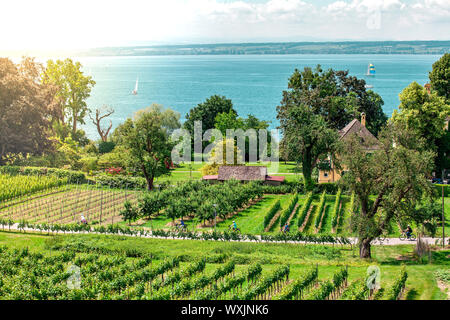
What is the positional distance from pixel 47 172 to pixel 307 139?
25.2 m

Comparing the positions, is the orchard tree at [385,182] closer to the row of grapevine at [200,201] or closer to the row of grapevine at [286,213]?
the row of grapevine at [286,213]

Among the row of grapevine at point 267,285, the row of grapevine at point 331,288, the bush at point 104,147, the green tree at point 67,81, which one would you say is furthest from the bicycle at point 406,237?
the green tree at point 67,81

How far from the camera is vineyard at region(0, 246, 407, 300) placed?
1944 cm

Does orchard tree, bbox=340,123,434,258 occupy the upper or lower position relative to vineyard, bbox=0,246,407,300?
upper

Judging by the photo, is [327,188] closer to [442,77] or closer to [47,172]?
[442,77]

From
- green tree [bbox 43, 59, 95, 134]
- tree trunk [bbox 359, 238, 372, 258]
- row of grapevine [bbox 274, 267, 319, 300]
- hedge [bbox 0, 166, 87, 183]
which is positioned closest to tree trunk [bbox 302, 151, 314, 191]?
tree trunk [bbox 359, 238, 372, 258]

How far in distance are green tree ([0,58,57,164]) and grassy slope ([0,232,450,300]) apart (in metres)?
26.2

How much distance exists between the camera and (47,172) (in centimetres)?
4803

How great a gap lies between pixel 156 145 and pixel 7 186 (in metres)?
13.2

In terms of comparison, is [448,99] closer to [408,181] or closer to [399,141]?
[399,141]

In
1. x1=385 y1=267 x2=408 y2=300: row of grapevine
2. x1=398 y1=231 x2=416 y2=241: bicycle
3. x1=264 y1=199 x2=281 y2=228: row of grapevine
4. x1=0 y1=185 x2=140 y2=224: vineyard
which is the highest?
x1=385 y1=267 x2=408 y2=300: row of grapevine

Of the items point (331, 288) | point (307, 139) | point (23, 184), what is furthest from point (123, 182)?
point (331, 288)

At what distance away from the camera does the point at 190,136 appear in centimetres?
6569

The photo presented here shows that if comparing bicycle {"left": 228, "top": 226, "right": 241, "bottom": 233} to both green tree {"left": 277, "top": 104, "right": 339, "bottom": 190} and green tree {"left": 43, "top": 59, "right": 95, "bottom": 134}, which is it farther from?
green tree {"left": 43, "top": 59, "right": 95, "bottom": 134}
